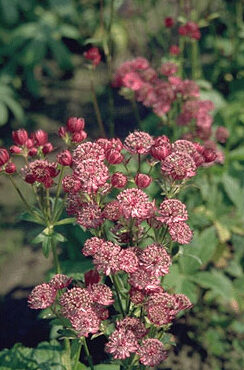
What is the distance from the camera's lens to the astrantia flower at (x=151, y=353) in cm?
151

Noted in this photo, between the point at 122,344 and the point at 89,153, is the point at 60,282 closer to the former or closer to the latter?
the point at 122,344

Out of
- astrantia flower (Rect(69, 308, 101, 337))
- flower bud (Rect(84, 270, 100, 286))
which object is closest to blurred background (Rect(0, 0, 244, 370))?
flower bud (Rect(84, 270, 100, 286))

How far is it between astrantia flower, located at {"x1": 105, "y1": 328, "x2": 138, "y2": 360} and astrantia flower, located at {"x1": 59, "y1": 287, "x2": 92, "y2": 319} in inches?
4.7

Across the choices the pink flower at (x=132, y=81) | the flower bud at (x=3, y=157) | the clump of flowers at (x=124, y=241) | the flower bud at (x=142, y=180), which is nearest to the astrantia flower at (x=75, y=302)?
the clump of flowers at (x=124, y=241)

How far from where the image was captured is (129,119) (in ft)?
14.0

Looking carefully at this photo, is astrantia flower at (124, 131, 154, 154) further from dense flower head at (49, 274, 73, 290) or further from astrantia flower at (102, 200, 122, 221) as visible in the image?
dense flower head at (49, 274, 73, 290)

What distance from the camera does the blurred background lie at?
275 cm

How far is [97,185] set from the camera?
5.00ft

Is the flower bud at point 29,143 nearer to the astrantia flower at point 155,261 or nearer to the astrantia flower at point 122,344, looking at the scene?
the astrantia flower at point 155,261

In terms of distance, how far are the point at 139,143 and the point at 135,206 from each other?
9.0 inches

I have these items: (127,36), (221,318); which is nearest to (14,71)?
(127,36)

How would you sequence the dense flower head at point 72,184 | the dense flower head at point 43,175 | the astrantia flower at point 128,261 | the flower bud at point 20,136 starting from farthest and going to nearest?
the flower bud at point 20,136
the dense flower head at point 43,175
the dense flower head at point 72,184
the astrantia flower at point 128,261

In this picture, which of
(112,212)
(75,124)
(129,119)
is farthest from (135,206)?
(129,119)

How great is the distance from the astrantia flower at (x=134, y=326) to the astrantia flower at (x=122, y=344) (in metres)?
0.02
